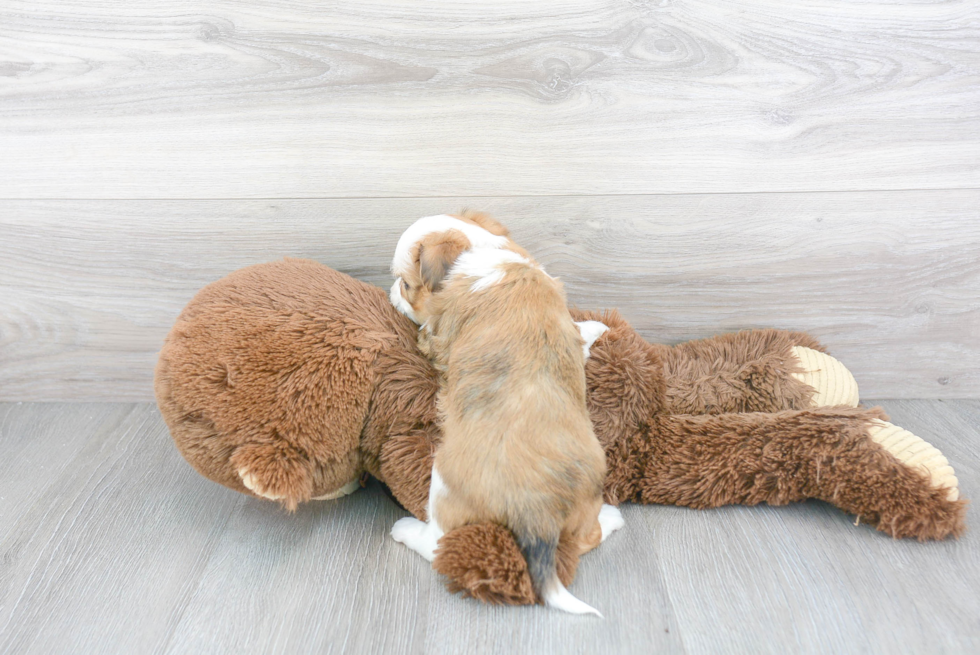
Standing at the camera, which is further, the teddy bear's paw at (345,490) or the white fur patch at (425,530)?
the teddy bear's paw at (345,490)

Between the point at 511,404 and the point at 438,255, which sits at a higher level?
the point at 438,255

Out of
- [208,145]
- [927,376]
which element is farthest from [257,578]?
[927,376]

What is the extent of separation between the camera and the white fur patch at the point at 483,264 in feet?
4.00

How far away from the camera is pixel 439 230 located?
129 cm

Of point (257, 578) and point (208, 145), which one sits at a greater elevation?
point (208, 145)

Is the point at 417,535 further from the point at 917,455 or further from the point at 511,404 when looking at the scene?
the point at 917,455

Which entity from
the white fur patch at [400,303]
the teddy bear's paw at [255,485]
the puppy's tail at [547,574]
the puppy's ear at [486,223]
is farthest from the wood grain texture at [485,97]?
the puppy's tail at [547,574]

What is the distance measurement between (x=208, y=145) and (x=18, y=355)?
0.84m

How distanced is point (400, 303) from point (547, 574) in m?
0.61

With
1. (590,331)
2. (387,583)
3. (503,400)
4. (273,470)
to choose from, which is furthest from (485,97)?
(387,583)

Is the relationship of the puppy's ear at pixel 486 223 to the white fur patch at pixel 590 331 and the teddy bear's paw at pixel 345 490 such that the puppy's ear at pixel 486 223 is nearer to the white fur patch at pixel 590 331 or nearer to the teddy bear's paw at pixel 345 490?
the white fur patch at pixel 590 331

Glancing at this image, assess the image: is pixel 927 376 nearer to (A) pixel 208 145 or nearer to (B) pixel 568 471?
(B) pixel 568 471

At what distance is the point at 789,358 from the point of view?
1.50 meters

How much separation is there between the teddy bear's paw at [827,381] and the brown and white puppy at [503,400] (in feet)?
1.80
